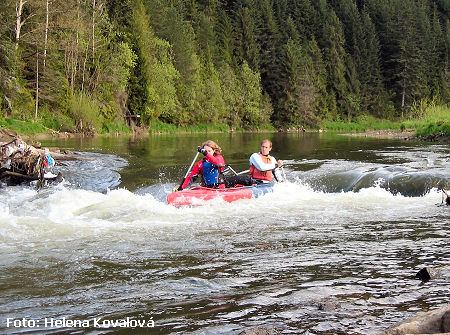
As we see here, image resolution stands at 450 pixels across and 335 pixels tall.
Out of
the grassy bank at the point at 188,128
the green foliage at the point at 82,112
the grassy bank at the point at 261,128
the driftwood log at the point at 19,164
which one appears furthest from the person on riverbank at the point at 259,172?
the grassy bank at the point at 188,128

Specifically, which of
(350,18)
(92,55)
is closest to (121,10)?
(92,55)

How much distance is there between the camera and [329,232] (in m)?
9.19

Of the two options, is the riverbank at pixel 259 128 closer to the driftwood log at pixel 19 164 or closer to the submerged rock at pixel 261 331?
the driftwood log at pixel 19 164

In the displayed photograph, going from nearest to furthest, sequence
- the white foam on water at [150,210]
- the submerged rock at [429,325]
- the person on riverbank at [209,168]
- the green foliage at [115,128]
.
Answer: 1. the submerged rock at [429,325]
2. the white foam on water at [150,210]
3. the person on riverbank at [209,168]
4. the green foliage at [115,128]

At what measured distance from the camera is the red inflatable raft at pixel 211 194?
11656 millimetres

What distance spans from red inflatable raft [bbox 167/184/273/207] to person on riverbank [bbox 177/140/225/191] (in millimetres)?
835

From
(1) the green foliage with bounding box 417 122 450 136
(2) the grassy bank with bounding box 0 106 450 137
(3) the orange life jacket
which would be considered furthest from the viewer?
(1) the green foliage with bounding box 417 122 450 136

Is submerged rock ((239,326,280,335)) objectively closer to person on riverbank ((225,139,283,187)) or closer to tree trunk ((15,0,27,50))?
person on riverbank ((225,139,283,187))

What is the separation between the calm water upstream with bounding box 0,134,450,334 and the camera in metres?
5.17

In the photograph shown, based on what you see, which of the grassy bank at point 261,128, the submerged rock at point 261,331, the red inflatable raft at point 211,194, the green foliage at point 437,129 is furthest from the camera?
the green foliage at point 437,129

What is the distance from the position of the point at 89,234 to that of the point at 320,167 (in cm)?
1135

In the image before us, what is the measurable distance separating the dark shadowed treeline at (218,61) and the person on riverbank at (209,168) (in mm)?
23286

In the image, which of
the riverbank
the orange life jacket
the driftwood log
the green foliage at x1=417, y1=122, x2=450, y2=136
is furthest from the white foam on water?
the green foliage at x1=417, y1=122, x2=450, y2=136

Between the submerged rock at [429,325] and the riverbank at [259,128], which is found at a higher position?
the riverbank at [259,128]
